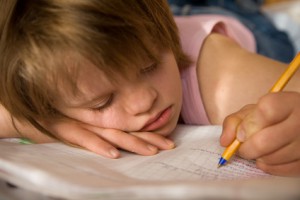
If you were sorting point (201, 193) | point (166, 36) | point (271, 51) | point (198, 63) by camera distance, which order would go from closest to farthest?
point (201, 193) → point (166, 36) → point (198, 63) → point (271, 51)

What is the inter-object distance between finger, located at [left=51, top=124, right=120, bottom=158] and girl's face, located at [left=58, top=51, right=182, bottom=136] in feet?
0.07

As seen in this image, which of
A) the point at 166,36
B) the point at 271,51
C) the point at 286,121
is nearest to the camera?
the point at 286,121

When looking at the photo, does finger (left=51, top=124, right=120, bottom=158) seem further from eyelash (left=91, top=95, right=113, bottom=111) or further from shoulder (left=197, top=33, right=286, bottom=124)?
shoulder (left=197, top=33, right=286, bottom=124)

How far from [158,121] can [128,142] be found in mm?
66

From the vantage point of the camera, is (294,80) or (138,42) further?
(294,80)

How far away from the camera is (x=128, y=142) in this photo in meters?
0.61

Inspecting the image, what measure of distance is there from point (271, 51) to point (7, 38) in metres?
0.83

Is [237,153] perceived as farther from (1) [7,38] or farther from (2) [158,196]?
(1) [7,38]

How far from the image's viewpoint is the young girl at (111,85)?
49cm

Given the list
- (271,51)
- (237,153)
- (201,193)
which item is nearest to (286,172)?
(237,153)

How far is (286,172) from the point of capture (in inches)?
19.8

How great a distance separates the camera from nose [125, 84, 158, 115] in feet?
1.90

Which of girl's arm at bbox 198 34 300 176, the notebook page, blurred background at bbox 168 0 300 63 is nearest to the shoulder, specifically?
girl's arm at bbox 198 34 300 176

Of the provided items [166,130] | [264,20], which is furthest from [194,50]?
[264,20]
